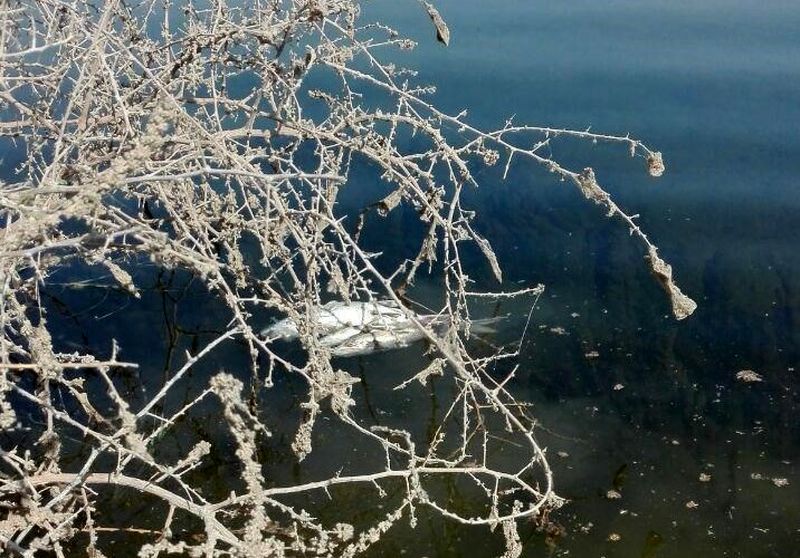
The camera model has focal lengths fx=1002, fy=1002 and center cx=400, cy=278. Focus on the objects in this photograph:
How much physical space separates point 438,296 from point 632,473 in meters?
1.36

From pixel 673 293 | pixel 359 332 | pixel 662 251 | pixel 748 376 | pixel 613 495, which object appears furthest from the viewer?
pixel 662 251

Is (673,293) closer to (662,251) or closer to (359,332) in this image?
(359,332)

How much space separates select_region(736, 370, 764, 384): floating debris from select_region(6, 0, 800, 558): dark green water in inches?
1.0

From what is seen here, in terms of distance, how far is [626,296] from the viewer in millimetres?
4496

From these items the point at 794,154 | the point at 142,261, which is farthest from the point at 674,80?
the point at 142,261

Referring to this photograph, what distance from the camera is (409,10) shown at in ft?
22.4

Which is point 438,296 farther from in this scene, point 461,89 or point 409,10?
point 409,10

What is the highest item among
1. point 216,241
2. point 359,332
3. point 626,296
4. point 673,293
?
point 673,293

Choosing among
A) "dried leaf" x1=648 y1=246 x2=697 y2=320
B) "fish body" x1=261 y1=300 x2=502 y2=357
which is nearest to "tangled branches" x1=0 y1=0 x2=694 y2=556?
"dried leaf" x1=648 y1=246 x2=697 y2=320

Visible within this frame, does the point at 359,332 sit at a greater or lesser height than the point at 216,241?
lesser

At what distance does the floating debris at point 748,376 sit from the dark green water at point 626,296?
3 cm

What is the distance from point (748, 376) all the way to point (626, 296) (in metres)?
0.74

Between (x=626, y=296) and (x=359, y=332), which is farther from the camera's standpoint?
(x=626, y=296)

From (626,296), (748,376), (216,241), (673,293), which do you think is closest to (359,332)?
(216,241)
